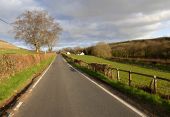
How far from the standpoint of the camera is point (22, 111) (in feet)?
34.0

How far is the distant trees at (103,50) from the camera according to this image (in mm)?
151087

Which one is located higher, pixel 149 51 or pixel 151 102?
pixel 151 102

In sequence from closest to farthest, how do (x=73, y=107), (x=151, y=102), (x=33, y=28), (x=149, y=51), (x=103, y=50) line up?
(x=73, y=107) → (x=151, y=102) → (x=33, y=28) → (x=149, y=51) → (x=103, y=50)

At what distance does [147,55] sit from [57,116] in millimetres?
113959

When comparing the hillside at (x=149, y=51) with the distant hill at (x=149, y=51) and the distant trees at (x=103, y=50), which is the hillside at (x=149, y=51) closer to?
the distant hill at (x=149, y=51)

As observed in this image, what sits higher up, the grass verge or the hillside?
the grass verge

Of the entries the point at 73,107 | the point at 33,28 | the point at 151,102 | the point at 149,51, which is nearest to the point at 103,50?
the point at 149,51

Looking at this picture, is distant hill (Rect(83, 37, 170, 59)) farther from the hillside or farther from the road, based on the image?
the road

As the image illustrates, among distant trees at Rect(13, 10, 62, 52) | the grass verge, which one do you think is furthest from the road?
distant trees at Rect(13, 10, 62, 52)

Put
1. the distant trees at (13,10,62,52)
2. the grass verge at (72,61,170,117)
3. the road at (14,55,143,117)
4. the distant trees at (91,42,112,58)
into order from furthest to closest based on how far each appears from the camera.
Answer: the distant trees at (91,42,112,58) → the distant trees at (13,10,62,52) → the grass verge at (72,61,170,117) → the road at (14,55,143,117)

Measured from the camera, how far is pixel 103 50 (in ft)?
509

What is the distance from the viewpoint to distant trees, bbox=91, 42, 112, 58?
151 m

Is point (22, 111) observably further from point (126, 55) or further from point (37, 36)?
point (126, 55)

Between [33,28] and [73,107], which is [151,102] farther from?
[33,28]
